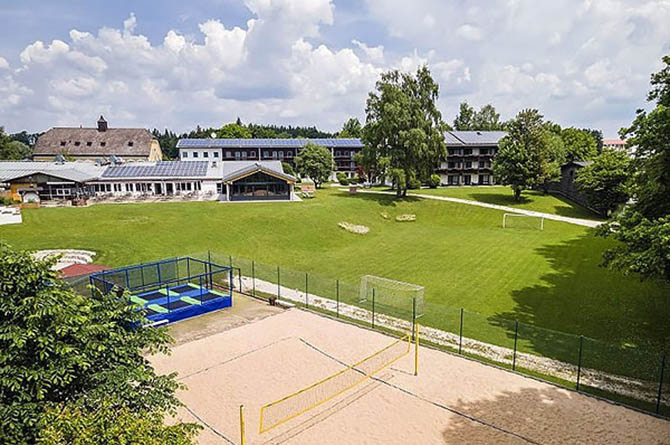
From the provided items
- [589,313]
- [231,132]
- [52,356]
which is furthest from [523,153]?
[231,132]

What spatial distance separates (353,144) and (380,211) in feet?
141

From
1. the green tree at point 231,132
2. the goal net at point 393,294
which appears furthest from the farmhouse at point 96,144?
the goal net at point 393,294

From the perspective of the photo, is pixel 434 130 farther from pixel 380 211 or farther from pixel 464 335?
pixel 464 335

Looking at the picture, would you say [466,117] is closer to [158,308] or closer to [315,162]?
[315,162]

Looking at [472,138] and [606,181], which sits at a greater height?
[472,138]

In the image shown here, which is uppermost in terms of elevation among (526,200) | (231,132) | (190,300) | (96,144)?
(231,132)

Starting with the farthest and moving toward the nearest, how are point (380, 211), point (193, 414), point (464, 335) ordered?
point (380, 211) < point (464, 335) < point (193, 414)

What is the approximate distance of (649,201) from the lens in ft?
61.0

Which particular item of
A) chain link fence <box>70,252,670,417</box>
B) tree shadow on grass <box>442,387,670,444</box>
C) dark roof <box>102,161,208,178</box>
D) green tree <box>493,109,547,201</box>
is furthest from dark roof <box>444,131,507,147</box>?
tree shadow on grass <box>442,387,670,444</box>

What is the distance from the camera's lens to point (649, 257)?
1543 centimetres

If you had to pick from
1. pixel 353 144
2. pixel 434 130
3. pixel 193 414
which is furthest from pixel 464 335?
pixel 353 144

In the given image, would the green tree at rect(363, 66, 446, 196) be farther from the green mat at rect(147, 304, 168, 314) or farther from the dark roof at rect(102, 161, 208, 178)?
the green mat at rect(147, 304, 168, 314)

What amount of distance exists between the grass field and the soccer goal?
0.97m

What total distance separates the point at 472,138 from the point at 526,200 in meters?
24.4
